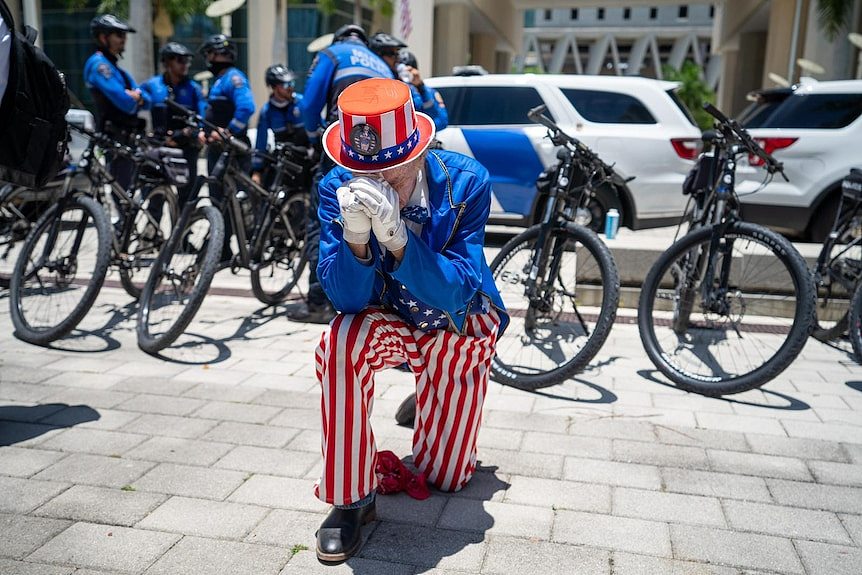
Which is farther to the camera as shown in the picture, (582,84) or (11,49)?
(582,84)

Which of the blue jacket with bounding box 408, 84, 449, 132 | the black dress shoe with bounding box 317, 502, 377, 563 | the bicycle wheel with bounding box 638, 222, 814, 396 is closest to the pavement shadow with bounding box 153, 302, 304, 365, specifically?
the blue jacket with bounding box 408, 84, 449, 132

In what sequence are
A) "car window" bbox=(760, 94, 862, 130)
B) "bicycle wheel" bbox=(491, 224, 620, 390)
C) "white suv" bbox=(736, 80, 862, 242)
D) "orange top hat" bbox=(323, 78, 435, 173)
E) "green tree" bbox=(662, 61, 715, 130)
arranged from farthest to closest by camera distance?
"green tree" bbox=(662, 61, 715, 130) < "car window" bbox=(760, 94, 862, 130) < "white suv" bbox=(736, 80, 862, 242) < "bicycle wheel" bbox=(491, 224, 620, 390) < "orange top hat" bbox=(323, 78, 435, 173)

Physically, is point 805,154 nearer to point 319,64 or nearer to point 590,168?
point 590,168

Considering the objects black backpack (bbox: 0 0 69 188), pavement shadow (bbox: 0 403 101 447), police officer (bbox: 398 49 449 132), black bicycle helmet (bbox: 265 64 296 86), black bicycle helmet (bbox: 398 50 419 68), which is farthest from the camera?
black bicycle helmet (bbox: 265 64 296 86)

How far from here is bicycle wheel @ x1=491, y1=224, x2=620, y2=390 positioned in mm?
3982

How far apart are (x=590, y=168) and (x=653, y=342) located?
996mm

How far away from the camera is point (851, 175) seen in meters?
4.62

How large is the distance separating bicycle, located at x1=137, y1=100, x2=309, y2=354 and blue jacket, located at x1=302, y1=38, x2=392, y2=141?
0.55 meters

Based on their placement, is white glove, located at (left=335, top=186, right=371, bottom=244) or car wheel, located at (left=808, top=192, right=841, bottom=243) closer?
white glove, located at (left=335, top=186, right=371, bottom=244)

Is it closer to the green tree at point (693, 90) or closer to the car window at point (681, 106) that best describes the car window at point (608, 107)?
the car window at point (681, 106)

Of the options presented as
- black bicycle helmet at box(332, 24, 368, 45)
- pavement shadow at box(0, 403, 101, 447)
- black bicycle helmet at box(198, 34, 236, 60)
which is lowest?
pavement shadow at box(0, 403, 101, 447)

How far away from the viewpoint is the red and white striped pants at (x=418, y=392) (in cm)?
240

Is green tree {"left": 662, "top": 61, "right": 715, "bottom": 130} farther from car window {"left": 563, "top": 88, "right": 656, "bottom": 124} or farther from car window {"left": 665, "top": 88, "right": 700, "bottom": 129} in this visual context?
car window {"left": 563, "top": 88, "right": 656, "bottom": 124}

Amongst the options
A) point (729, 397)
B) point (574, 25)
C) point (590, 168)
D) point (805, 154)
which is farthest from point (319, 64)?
point (574, 25)
